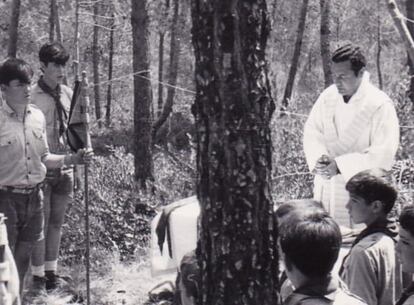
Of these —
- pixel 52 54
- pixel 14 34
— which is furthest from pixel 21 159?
pixel 14 34

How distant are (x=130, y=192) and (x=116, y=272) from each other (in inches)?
82.9

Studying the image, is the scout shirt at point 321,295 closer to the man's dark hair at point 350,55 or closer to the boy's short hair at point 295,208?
the boy's short hair at point 295,208

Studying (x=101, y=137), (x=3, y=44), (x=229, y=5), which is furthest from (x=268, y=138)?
(x=3, y=44)

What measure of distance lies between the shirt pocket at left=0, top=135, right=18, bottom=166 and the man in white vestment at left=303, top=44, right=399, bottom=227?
2121mm

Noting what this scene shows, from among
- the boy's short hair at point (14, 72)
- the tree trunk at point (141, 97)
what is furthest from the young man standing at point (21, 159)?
the tree trunk at point (141, 97)

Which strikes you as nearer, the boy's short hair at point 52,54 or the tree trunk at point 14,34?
the boy's short hair at point 52,54

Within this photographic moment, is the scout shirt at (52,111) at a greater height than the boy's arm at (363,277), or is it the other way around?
the scout shirt at (52,111)

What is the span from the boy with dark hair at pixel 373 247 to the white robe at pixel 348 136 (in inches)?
55.0

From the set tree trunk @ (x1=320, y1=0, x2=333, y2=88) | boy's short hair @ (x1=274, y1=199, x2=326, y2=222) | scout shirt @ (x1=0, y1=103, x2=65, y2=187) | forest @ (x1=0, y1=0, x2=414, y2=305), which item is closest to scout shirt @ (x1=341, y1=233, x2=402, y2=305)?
boy's short hair @ (x1=274, y1=199, x2=326, y2=222)

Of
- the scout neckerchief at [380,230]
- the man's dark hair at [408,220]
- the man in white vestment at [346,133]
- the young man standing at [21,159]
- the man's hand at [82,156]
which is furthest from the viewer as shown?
the man's hand at [82,156]

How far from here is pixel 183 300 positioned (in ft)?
9.66

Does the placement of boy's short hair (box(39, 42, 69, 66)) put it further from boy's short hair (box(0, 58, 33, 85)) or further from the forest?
boy's short hair (box(0, 58, 33, 85))

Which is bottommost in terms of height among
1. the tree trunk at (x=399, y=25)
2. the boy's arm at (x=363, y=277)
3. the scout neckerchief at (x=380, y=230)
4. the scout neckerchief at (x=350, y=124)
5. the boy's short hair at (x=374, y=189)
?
the boy's arm at (x=363, y=277)

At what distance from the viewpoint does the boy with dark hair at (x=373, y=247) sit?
311 cm
